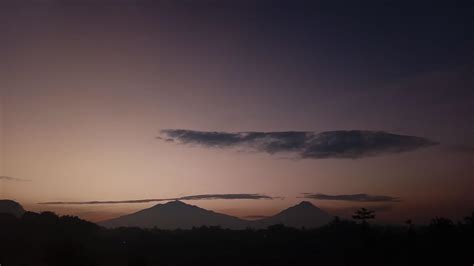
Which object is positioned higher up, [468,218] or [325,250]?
[468,218]

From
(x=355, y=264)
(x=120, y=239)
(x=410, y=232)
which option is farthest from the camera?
(x=120, y=239)

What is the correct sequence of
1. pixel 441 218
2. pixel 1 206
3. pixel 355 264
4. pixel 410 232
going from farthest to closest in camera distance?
pixel 1 206, pixel 441 218, pixel 410 232, pixel 355 264

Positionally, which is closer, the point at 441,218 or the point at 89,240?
the point at 441,218

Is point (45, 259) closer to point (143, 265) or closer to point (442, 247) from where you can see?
point (143, 265)

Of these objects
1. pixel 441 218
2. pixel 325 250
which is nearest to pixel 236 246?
pixel 325 250

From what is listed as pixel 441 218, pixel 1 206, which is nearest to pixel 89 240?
pixel 441 218

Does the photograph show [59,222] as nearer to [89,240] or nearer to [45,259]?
[89,240]
